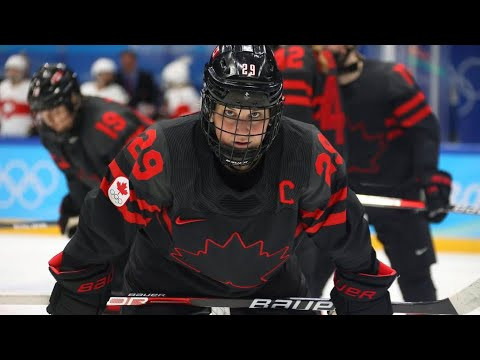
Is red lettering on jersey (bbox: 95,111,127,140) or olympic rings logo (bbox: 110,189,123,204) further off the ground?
olympic rings logo (bbox: 110,189,123,204)

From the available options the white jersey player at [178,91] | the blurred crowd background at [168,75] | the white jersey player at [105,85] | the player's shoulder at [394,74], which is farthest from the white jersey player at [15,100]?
the player's shoulder at [394,74]

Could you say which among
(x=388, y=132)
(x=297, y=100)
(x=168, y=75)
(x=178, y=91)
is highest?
(x=297, y=100)

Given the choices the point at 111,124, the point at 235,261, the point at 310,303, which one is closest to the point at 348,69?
the point at 111,124

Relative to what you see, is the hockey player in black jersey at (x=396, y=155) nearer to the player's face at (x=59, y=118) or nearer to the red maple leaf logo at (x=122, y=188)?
the player's face at (x=59, y=118)

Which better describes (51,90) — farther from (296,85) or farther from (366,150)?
(366,150)

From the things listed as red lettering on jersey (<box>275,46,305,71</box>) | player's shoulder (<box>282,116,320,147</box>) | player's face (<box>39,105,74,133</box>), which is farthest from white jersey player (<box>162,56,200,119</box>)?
player's shoulder (<box>282,116,320,147</box>)

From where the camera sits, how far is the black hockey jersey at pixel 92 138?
3.25m

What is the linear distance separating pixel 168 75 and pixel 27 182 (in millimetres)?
2354

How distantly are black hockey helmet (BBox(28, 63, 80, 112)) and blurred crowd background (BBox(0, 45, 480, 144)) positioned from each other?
3.34 m

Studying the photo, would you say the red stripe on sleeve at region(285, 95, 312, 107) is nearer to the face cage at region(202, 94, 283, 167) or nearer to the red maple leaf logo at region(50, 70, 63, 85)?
the red maple leaf logo at region(50, 70, 63, 85)

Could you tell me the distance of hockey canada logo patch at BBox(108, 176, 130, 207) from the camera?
A: 193cm

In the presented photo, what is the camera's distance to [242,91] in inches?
73.7

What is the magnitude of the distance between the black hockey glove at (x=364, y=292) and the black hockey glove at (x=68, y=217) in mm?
1776

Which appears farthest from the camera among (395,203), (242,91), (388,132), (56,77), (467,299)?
(388,132)
